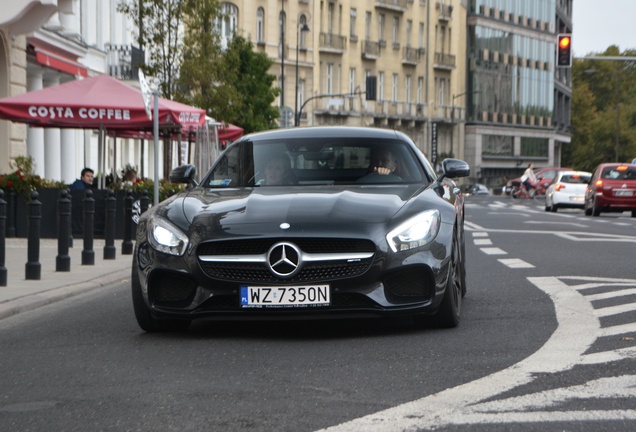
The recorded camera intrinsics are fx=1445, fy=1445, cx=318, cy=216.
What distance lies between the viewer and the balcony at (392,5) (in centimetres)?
9375

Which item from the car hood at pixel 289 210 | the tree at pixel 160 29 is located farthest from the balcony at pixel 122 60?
the car hood at pixel 289 210

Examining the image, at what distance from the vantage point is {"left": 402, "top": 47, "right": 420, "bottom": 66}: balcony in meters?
98.1

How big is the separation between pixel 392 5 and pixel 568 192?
5016 centimetres

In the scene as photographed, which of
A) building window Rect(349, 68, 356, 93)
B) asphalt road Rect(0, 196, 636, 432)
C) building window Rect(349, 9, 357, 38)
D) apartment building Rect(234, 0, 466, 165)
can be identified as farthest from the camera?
building window Rect(349, 68, 356, 93)

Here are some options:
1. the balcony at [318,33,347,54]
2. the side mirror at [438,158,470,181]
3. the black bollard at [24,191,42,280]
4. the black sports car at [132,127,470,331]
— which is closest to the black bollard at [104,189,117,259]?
the black bollard at [24,191,42,280]

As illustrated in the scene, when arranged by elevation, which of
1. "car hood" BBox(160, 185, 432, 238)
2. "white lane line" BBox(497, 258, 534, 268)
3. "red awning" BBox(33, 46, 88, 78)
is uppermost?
"red awning" BBox(33, 46, 88, 78)

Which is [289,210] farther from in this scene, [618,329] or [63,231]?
[63,231]

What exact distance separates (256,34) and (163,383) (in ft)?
248

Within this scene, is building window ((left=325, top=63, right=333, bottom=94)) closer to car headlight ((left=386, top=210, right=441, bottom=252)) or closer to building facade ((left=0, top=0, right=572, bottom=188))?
building facade ((left=0, top=0, right=572, bottom=188))

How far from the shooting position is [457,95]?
106 meters

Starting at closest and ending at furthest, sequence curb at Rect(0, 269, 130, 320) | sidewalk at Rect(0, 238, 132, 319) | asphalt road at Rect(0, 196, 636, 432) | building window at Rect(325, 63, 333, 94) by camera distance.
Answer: asphalt road at Rect(0, 196, 636, 432)
curb at Rect(0, 269, 130, 320)
sidewalk at Rect(0, 238, 132, 319)
building window at Rect(325, 63, 333, 94)

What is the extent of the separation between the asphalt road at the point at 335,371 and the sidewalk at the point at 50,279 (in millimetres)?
629

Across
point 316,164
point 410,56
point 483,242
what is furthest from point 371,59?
point 316,164

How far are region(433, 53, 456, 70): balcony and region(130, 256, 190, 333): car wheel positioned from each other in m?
94.7
